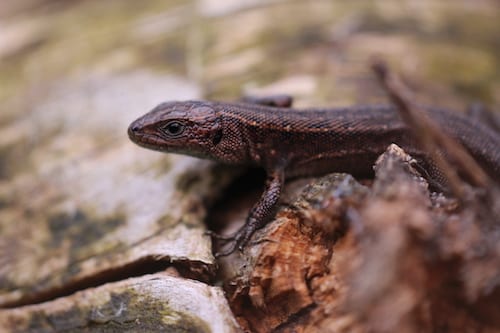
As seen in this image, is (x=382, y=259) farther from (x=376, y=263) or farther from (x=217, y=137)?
(x=217, y=137)

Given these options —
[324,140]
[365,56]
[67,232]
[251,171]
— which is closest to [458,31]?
[365,56]

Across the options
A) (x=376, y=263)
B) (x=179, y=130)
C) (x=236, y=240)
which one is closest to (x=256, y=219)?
(x=236, y=240)

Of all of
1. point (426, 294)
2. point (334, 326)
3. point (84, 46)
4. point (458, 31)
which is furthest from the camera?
point (84, 46)

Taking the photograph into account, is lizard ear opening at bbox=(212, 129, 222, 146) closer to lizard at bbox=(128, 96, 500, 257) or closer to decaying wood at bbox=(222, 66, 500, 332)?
lizard at bbox=(128, 96, 500, 257)

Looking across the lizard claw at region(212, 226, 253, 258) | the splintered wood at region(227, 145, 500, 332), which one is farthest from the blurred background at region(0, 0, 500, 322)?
the splintered wood at region(227, 145, 500, 332)

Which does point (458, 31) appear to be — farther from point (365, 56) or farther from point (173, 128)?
point (173, 128)
